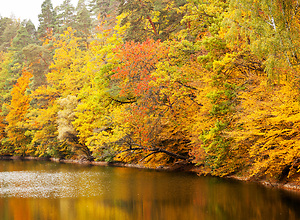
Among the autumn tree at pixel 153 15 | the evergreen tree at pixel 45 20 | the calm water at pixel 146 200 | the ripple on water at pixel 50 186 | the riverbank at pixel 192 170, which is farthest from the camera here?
the evergreen tree at pixel 45 20

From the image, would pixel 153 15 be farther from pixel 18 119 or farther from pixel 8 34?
pixel 8 34

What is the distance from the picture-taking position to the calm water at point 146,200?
38.0 feet

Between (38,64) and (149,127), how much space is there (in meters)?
28.6

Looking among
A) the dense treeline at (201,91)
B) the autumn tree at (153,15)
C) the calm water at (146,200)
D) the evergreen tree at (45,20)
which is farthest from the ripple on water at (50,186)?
the evergreen tree at (45,20)

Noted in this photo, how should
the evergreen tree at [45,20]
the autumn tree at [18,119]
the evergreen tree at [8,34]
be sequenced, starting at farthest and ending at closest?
the evergreen tree at [8,34] < the evergreen tree at [45,20] < the autumn tree at [18,119]

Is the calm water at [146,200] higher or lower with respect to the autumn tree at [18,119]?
lower

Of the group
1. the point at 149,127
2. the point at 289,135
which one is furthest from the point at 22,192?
the point at 289,135

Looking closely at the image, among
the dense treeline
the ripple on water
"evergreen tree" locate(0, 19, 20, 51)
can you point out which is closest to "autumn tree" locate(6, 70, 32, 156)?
the dense treeline

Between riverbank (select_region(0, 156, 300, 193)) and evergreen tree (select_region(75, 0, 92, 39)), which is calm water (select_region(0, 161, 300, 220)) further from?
evergreen tree (select_region(75, 0, 92, 39))

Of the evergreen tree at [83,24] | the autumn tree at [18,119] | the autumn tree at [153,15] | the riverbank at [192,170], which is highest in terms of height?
the evergreen tree at [83,24]

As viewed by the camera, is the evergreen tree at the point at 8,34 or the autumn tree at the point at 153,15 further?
the evergreen tree at the point at 8,34

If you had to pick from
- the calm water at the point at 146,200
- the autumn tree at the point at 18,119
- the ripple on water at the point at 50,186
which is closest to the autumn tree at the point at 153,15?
the calm water at the point at 146,200

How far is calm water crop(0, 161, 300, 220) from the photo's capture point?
1157 cm

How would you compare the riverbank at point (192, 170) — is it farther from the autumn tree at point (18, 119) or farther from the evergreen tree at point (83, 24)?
the evergreen tree at point (83, 24)
